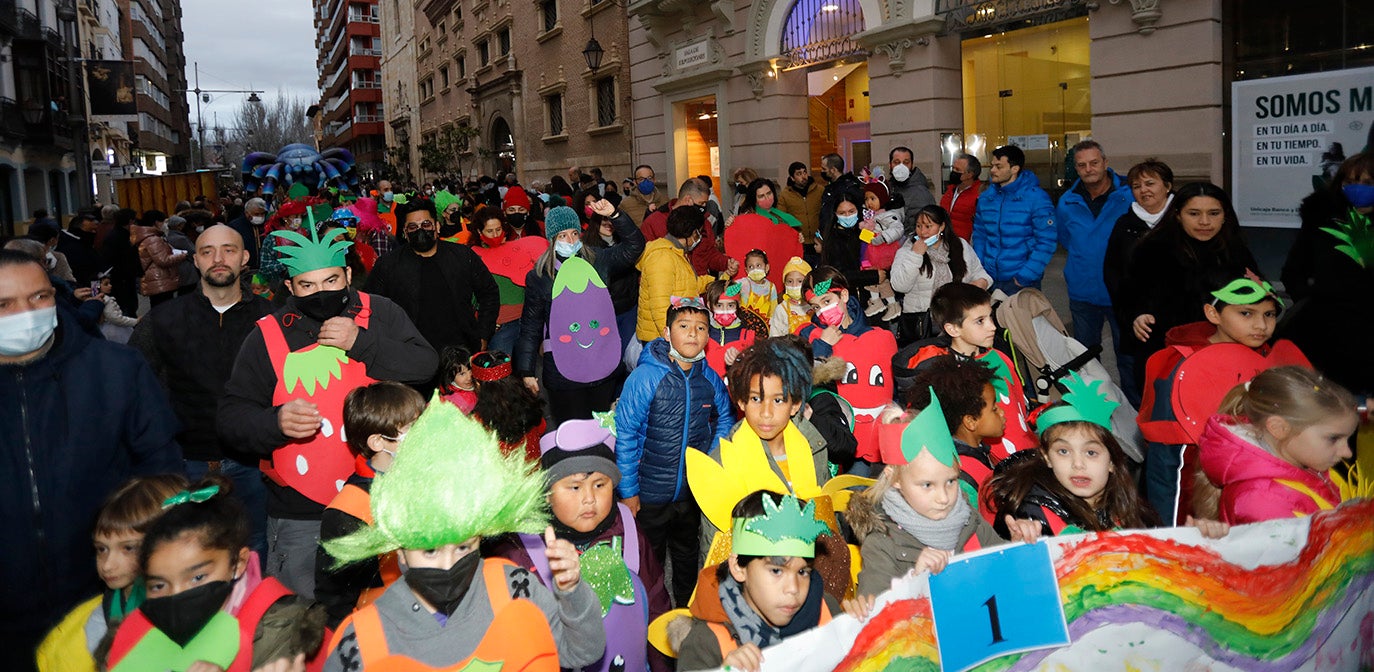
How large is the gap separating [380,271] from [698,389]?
9.34 feet

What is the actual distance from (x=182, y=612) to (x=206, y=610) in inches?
2.1

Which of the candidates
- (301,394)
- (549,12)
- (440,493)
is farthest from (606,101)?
(440,493)

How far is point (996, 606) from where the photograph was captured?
249 cm

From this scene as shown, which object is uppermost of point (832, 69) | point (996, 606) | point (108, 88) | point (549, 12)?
point (549, 12)

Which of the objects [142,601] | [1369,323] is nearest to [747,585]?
[142,601]

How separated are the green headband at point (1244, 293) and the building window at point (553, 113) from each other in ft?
80.2

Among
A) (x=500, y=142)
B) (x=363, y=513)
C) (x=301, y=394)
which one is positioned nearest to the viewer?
(x=363, y=513)

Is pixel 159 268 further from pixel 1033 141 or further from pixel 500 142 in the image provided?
pixel 500 142

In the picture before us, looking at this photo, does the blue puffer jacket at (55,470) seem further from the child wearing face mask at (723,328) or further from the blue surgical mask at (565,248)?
the blue surgical mask at (565,248)

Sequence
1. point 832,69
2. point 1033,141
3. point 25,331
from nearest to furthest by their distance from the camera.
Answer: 1. point 25,331
2. point 1033,141
3. point 832,69

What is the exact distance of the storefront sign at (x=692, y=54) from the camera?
1766 centimetres

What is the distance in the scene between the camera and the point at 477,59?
3550 centimetres

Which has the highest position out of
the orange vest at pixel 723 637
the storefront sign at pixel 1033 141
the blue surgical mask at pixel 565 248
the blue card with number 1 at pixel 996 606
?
the storefront sign at pixel 1033 141

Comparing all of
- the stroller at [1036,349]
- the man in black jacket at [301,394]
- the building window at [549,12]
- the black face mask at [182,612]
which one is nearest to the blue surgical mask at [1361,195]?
the stroller at [1036,349]
